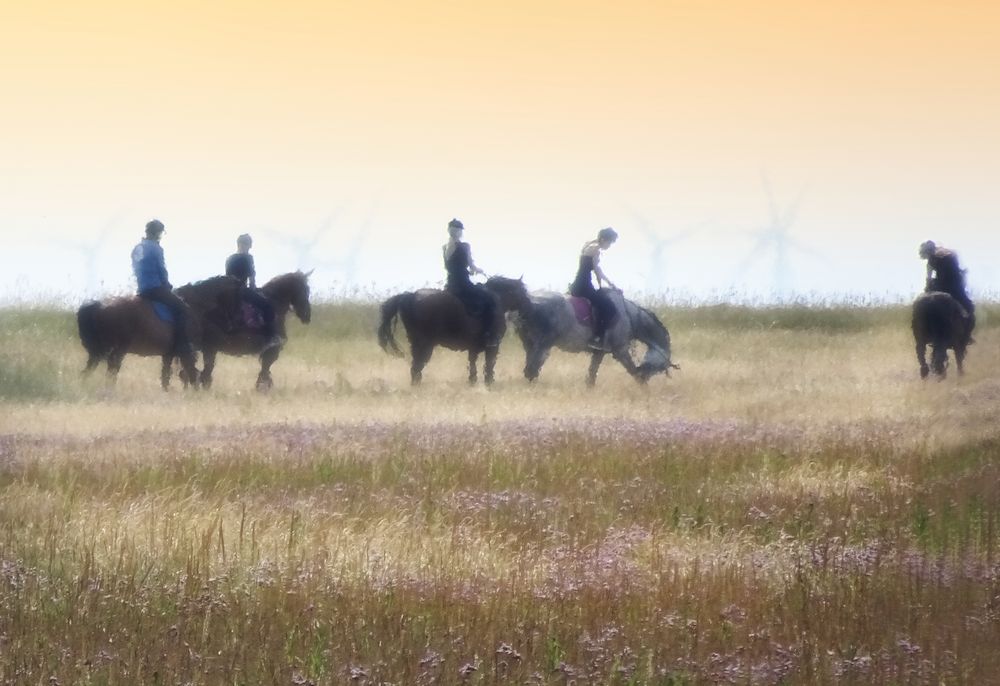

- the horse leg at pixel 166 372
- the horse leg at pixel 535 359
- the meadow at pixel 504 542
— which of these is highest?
the horse leg at pixel 535 359

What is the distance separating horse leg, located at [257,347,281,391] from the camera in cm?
2169

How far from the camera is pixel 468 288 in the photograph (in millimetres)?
22016

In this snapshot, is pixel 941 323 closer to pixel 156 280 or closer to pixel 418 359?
pixel 418 359

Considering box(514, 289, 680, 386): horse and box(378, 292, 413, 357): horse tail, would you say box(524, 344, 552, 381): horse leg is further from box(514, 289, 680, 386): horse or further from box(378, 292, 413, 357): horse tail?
box(378, 292, 413, 357): horse tail

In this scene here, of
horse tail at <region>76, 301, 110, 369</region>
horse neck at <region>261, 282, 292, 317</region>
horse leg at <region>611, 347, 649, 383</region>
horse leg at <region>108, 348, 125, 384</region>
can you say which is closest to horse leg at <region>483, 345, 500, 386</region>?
horse leg at <region>611, 347, 649, 383</region>

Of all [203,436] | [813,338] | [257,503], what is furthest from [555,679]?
[813,338]

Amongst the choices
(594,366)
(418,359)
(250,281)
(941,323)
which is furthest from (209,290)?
(941,323)

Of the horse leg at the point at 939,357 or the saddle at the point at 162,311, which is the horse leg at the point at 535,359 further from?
the horse leg at the point at 939,357

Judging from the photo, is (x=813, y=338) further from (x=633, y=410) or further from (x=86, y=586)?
(x=86, y=586)

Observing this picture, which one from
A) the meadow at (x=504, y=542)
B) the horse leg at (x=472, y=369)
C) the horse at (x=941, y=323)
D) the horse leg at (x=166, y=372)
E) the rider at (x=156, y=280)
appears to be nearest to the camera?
the meadow at (x=504, y=542)

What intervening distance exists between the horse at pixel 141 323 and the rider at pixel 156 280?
3.5 inches

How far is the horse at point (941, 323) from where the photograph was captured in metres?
21.8

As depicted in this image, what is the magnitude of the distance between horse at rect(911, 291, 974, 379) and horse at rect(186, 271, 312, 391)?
8.90 meters

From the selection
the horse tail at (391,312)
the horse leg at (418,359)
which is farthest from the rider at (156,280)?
the horse leg at (418,359)
